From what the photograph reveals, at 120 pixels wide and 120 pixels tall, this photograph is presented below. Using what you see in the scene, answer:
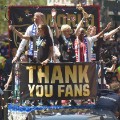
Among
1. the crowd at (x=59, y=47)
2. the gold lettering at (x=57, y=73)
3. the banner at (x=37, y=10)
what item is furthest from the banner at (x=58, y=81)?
the banner at (x=37, y=10)

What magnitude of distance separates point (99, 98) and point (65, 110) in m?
1.17

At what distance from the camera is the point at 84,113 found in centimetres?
885

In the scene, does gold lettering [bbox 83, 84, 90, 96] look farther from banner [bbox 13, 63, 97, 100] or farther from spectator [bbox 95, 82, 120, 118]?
spectator [bbox 95, 82, 120, 118]

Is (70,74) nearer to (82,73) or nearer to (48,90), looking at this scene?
(82,73)

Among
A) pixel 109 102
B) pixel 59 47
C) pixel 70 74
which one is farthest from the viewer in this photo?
pixel 59 47

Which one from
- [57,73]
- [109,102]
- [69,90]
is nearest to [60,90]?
[69,90]

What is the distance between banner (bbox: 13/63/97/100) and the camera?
10.1 metres

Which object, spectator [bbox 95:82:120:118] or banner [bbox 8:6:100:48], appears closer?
spectator [bbox 95:82:120:118]

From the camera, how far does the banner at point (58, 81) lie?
33.3 feet

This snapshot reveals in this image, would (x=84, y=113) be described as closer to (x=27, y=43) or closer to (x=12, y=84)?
(x=12, y=84)

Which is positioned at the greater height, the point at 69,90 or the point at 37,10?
the point at 37,10

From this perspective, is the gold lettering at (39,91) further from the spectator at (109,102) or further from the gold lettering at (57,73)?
the spectator at (109,102)

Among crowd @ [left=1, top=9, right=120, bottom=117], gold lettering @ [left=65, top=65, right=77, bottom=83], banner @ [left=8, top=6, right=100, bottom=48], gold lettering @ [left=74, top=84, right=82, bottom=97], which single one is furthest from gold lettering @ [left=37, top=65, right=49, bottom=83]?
banner @ [left=8, top=6, right=100, bottom=48]

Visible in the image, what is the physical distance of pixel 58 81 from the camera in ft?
33.3
